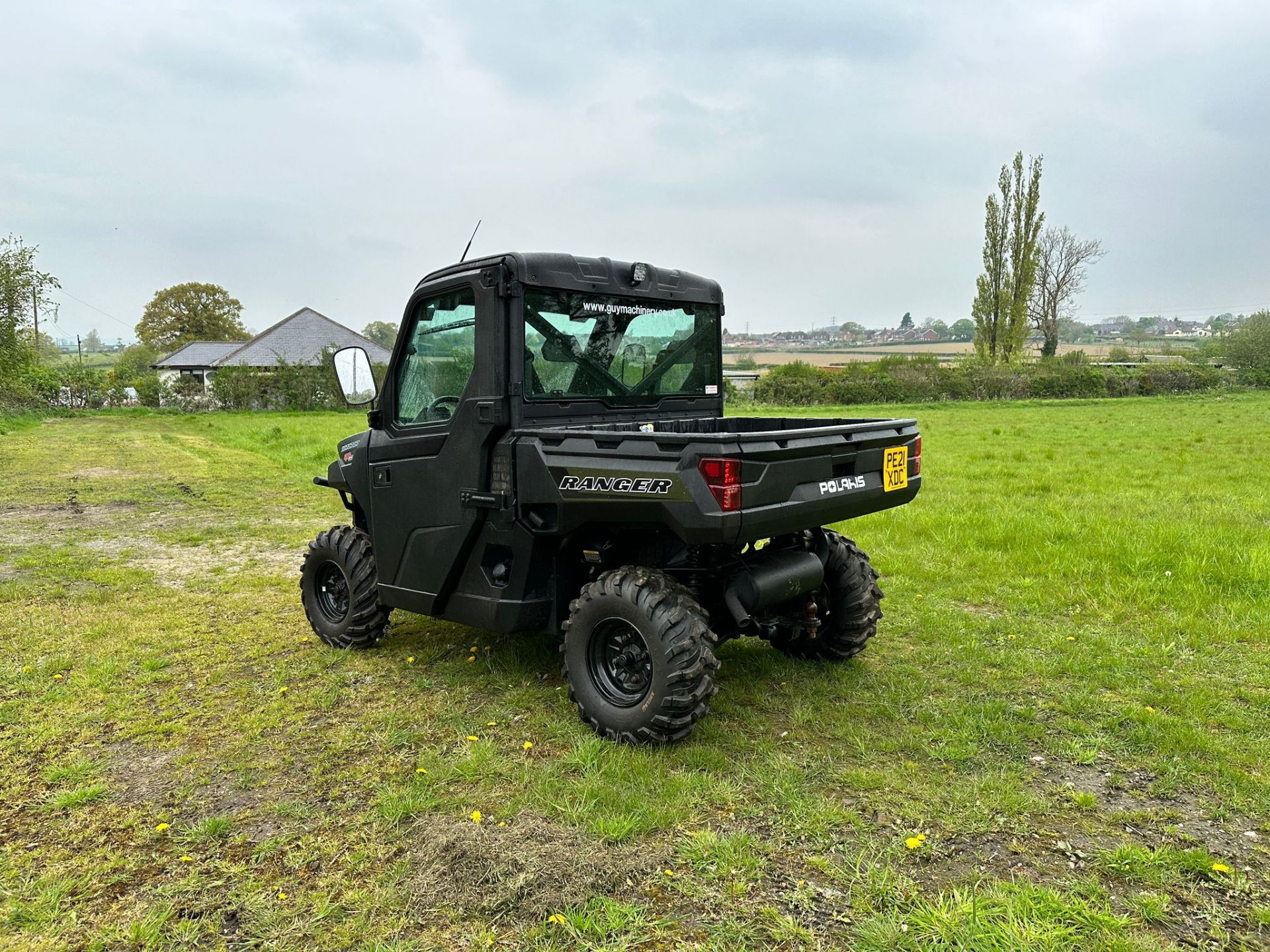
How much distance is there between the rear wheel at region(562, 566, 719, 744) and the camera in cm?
369

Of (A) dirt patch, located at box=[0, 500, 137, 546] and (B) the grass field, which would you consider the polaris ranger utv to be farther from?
(A) dirt patch, located at box=[0, 500, 137, 546]

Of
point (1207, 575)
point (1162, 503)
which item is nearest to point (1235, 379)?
point (1162, 503)

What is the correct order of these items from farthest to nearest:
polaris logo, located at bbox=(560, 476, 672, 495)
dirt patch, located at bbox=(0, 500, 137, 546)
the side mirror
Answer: dirt patch, located at bbox=(0, 500, 137, 546) → the side mirror → polaris logo, located at bbox=(560, 476, 672, 495)

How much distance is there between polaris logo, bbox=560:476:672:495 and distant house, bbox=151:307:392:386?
46.9 metres

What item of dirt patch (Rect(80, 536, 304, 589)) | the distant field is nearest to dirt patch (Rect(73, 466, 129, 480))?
dirt patch (Rect(80, 536, 304, 589))

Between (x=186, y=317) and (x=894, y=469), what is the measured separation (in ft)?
261

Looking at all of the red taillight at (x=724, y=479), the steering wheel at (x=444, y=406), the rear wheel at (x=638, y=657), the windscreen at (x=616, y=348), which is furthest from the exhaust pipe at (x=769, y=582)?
the steering wheel at (x=444, y=406)

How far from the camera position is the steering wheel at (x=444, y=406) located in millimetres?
4406

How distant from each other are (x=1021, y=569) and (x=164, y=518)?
9.32 meters

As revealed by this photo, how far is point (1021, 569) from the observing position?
711 centimetres

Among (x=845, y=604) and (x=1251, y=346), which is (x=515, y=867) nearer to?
(x=845, y=604)

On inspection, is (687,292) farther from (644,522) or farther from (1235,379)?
(1235,379)

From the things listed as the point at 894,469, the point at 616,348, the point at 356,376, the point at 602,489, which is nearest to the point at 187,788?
the point at 602,489

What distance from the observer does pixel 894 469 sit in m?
4.48
